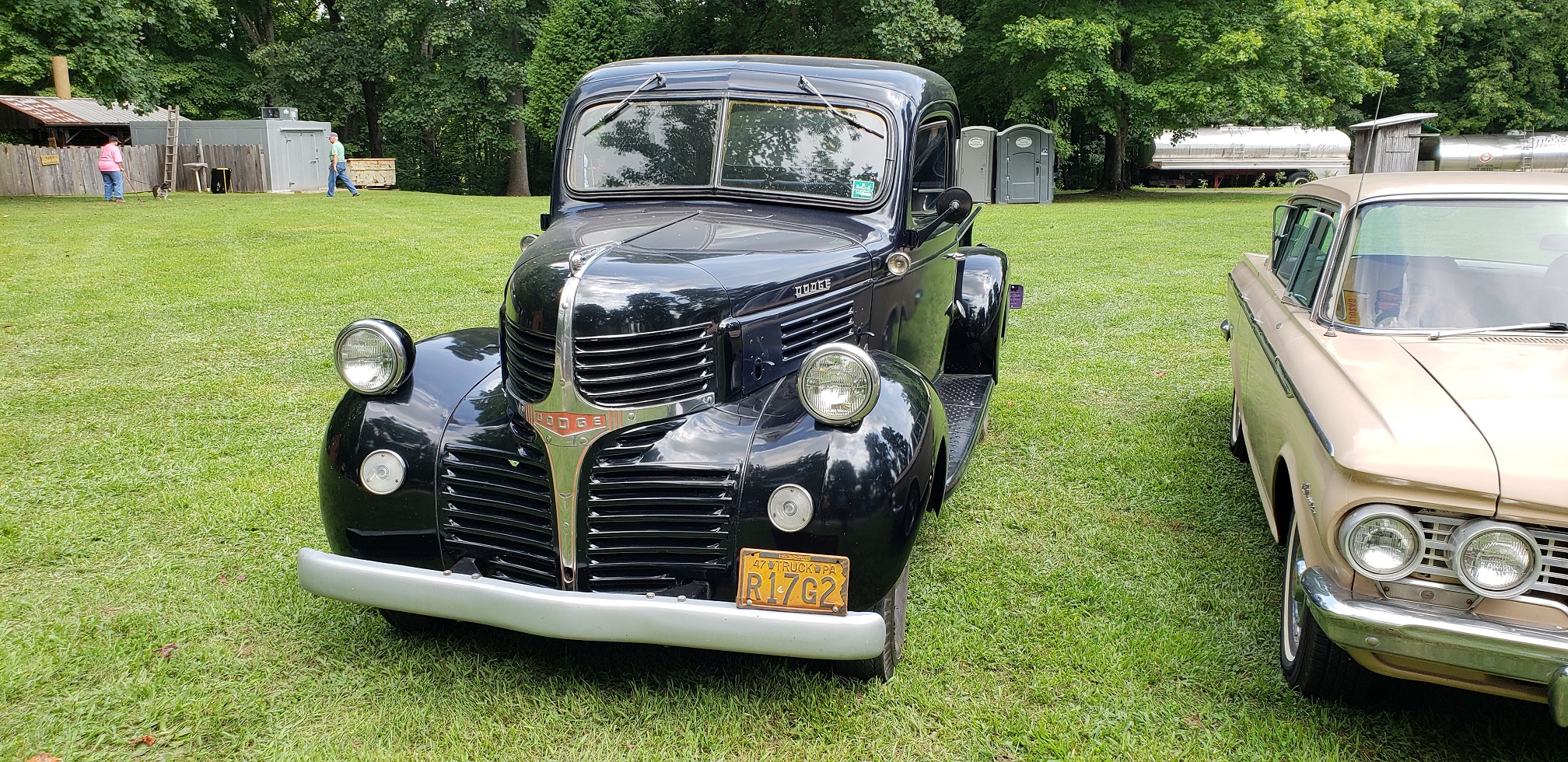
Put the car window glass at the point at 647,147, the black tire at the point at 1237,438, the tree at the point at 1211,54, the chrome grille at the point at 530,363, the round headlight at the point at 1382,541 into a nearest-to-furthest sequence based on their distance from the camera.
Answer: the round headlight at the point at 1382,541
the chrome grille at the point at 530,363
the car window glass at the point at 647,147
the black tire at the point at 1237,438
the tree at the point at 1211,54

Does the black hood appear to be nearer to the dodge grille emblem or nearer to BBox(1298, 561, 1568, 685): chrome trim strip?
the dodge grille emblem

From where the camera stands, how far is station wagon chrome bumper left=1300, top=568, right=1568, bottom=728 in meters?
2.57

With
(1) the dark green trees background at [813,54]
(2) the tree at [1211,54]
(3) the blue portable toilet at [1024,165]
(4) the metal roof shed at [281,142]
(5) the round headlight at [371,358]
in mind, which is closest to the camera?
(5) the round headlight at [371,358]

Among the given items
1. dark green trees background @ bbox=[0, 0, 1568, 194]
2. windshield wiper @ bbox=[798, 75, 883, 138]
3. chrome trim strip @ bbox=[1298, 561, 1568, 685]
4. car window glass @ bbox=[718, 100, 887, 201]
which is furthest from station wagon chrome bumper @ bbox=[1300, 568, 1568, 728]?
dark green trees background @ bbox=[0, 0, 1568, 194]

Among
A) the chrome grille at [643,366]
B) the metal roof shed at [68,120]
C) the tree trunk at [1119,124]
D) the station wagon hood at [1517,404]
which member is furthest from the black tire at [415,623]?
the metal roof shed at [68,120]

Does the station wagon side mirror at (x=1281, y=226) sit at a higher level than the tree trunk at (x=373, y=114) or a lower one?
lower

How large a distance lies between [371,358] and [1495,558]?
3.48 m

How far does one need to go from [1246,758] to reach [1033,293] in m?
8.65

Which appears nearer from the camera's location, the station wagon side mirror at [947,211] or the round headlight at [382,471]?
the round headlight at [382,471]

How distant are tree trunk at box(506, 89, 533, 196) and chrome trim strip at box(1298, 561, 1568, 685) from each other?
35232 millimetres

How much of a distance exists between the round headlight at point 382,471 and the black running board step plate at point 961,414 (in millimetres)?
1970

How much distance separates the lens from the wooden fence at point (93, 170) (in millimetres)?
26781

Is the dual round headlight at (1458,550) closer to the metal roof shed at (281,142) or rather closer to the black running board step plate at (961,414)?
the black running board step plate at (961,414)

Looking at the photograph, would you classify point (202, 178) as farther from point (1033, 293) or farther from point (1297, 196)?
point (1297, 196)
